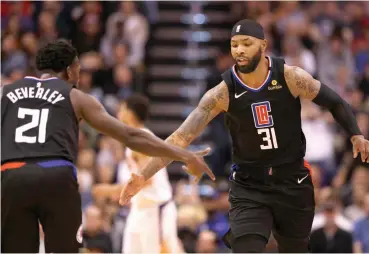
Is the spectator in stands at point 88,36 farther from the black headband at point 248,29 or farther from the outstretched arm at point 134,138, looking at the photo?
the outstretched arm at point 134,138

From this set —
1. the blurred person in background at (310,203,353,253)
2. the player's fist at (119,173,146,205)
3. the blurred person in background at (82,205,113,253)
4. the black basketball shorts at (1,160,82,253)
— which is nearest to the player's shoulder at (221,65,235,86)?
the player's fist at (119,173,146,205)

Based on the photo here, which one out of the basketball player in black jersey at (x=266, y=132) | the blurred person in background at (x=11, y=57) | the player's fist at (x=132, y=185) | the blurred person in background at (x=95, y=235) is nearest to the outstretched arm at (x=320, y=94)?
the basketball player in black jersey at (x=266, y=132)

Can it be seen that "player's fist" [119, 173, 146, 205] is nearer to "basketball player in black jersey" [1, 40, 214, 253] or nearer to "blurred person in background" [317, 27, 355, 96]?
"basketball player in black jersey" [1, 40, 214, 253]

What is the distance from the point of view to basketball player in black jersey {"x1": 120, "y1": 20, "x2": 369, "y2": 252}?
7098 millimetres

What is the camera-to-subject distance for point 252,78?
23.7 feet

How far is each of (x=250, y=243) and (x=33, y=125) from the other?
2.08m

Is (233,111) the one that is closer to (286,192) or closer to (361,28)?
(286,192)

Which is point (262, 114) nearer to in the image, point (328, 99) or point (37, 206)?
point (328, 99)

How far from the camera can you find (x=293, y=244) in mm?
7273

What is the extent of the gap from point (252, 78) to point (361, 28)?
30.8 ft

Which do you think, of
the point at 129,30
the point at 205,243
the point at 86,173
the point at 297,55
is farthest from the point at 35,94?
the point at 129,30

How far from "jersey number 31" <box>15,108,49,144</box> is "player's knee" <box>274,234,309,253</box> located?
2.46m

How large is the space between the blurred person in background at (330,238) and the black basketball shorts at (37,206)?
19.0 ft

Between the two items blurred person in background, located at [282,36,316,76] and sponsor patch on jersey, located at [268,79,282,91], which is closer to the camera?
sponsor patch on jersey, located at [268,79,282,91]
